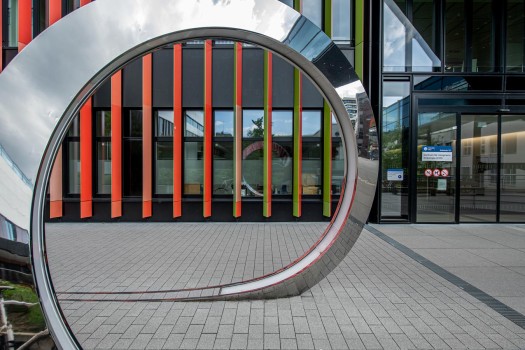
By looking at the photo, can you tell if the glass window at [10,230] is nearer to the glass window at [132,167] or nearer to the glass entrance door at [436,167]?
the glass window at [132,167]

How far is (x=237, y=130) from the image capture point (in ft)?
30.9

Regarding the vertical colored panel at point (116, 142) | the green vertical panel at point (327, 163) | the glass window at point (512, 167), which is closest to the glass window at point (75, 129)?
the vertical colored panel at point (116, 142)

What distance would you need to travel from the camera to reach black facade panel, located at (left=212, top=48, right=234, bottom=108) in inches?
386

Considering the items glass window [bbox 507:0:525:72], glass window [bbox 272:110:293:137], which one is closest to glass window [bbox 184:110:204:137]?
glass window [bbox 272:110:293:137]

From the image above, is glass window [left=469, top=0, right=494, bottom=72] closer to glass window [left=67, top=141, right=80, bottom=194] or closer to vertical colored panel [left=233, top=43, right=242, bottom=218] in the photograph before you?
vertical colored panel [left=233, top=43, right=242, bottom=218]

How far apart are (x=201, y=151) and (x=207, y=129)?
959mm

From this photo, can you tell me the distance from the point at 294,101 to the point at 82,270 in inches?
292

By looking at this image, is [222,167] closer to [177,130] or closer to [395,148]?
[177,130]

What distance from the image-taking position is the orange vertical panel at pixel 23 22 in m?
8.77

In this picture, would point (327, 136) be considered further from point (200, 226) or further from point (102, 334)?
point (102, 334)

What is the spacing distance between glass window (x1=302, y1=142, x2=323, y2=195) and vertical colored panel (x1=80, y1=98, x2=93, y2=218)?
22.8 feet

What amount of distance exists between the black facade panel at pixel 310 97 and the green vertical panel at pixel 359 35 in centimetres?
146

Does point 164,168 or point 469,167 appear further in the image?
point 164,168

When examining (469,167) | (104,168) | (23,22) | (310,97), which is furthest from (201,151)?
(469,167)
